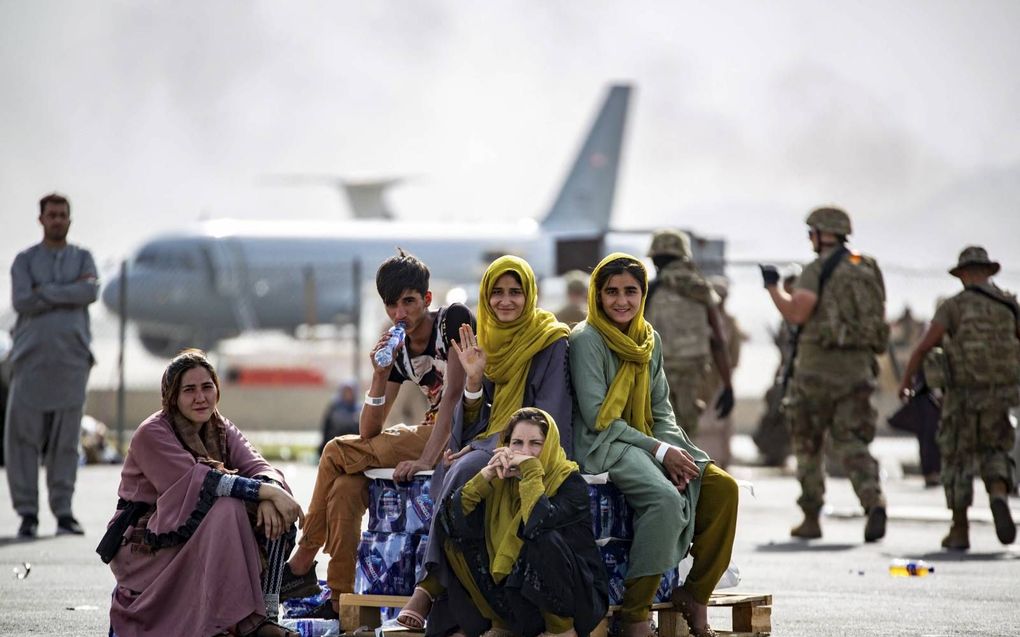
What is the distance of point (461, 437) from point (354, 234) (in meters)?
32.0

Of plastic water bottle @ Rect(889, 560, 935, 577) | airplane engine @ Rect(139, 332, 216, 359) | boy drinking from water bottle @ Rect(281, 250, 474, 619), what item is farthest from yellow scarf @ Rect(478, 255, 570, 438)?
airplane engine @ Rect(139, 332, 216, 359)

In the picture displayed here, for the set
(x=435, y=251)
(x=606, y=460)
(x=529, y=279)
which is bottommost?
(x=606, y=460)

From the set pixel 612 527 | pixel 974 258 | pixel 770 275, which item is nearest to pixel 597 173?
pixel 974 258

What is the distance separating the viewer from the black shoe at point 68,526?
10344 mm

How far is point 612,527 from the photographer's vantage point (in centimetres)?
570

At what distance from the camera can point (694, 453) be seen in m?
6.04

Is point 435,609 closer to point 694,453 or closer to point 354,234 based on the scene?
point 694,453

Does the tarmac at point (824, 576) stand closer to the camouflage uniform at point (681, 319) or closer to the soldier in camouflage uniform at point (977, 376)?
the soldier in camouflage uniform at point (977, 376)

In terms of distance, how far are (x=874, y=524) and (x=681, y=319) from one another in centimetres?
172

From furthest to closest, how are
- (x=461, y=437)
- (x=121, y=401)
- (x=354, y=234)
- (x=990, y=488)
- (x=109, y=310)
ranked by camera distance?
(x=354, y=234), (x=109, y=310), (x=121, y=401), (x=990, y=488), (x=461, y=437)

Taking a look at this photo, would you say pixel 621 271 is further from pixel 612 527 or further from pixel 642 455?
pixel 612 527

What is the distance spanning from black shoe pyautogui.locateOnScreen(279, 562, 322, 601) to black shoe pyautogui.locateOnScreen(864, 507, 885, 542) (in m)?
4.82

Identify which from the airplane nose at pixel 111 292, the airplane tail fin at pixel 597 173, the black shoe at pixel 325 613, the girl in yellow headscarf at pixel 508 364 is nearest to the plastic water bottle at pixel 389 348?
the girl in yellow headscarf at pixel 508 364

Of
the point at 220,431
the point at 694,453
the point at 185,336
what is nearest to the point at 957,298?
the point at 694,453
